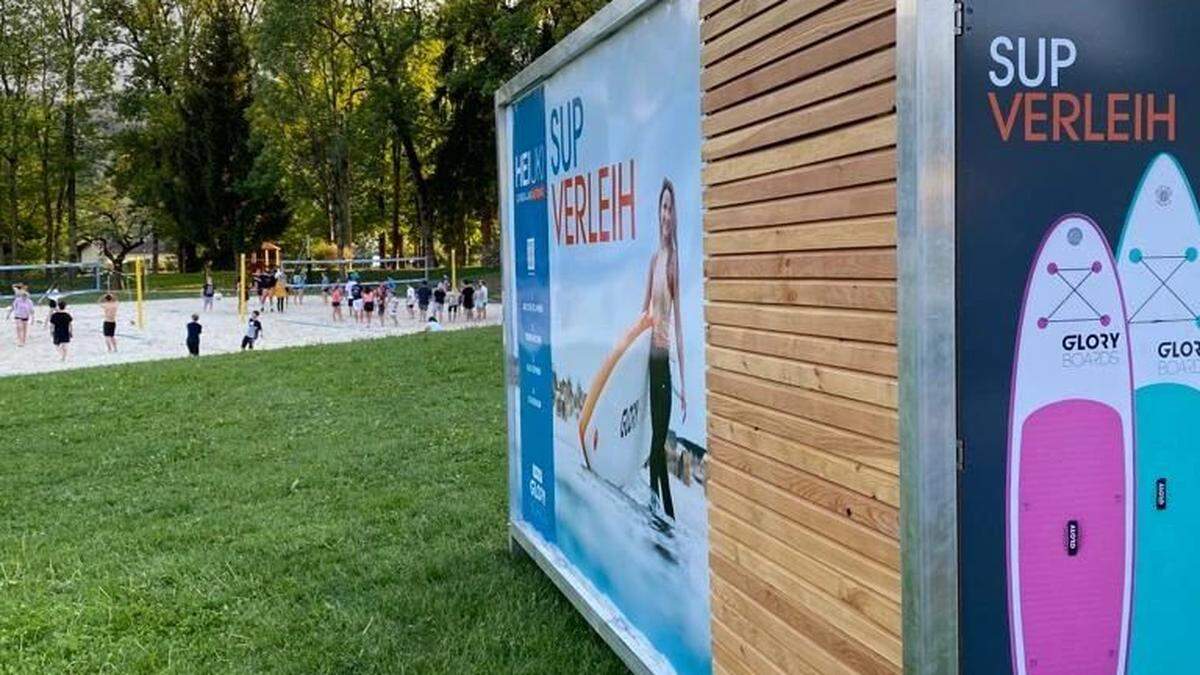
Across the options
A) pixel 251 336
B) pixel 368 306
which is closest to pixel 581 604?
pixel 251 336

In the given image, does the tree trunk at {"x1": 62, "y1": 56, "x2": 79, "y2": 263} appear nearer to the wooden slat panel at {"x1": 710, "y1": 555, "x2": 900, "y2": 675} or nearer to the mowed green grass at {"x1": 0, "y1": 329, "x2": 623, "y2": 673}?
the mowed green grass at {"x1": 0, "y1": 329, "x2": 623, "y2": 673}

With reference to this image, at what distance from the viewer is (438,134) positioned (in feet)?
170

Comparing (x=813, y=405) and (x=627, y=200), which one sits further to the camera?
(x=627, y=200)

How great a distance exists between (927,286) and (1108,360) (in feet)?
1.65

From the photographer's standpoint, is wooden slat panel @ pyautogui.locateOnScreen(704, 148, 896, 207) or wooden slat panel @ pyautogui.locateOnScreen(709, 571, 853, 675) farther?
wooden slat panel @ pyautogui.locateOnScreen(709, 571, 853, 675)

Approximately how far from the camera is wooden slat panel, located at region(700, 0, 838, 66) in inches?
104

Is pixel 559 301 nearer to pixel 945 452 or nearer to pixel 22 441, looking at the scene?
pixel 945 452

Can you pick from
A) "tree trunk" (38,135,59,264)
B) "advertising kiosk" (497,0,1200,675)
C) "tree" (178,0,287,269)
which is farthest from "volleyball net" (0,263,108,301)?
"advertising kiosk" (497,0,1200,675)

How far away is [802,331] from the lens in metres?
2.72

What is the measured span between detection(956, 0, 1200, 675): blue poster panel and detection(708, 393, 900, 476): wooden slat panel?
0.17 meters

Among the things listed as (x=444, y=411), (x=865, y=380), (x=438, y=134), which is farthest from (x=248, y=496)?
(x=438, y=134)

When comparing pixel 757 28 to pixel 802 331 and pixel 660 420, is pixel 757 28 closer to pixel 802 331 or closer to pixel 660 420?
pixel 802 331

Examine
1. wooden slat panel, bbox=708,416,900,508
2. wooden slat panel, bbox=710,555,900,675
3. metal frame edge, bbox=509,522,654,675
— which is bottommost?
metal frame edge, bbox=509,522,654,675

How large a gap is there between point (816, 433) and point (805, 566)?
346 millimetres
